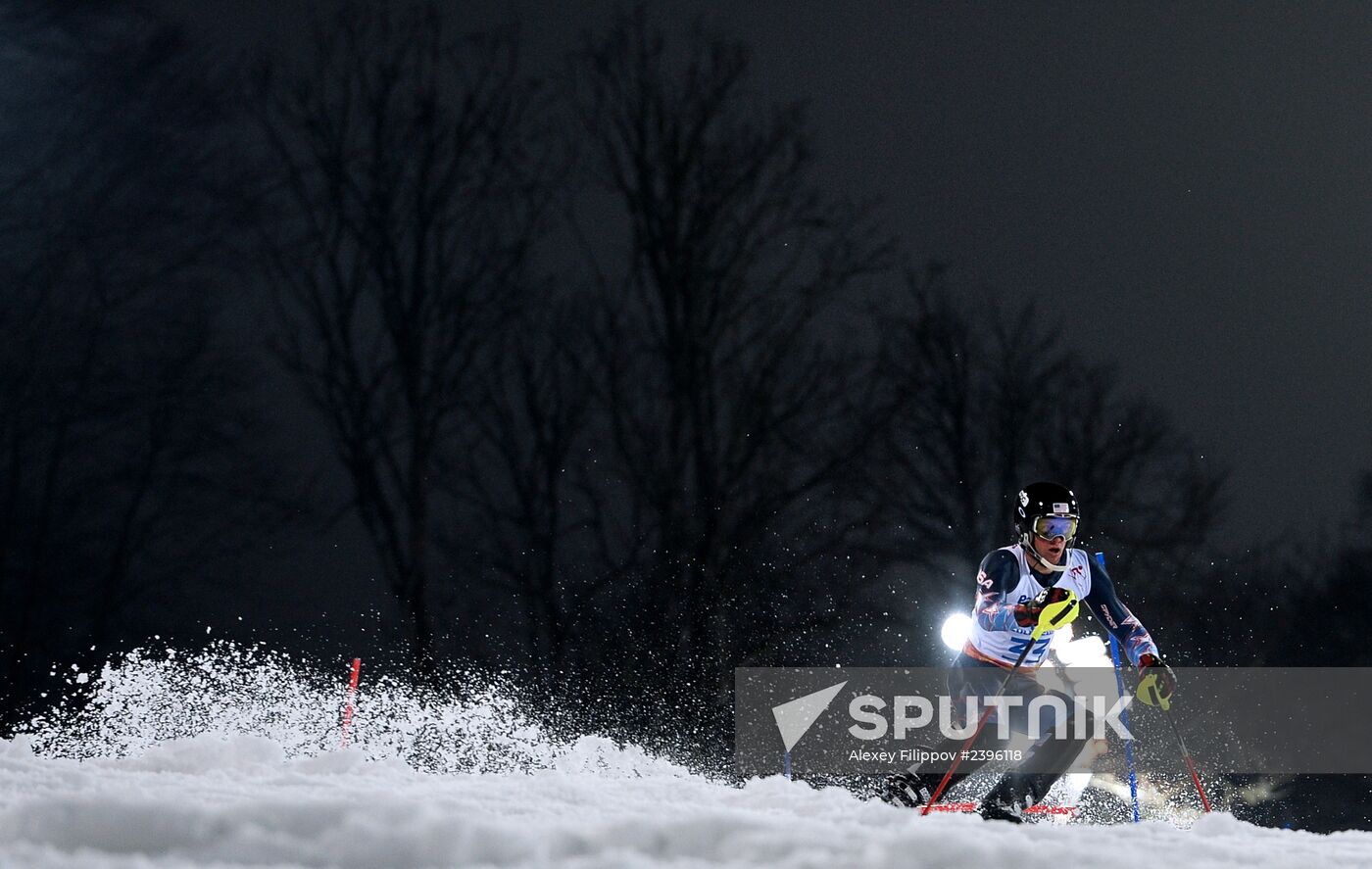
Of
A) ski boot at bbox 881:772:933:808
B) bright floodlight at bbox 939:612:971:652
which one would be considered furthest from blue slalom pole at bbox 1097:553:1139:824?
ski boot at bbox 881:772:933:808

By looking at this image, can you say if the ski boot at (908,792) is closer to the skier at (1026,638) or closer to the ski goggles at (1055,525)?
the skier at (1026,638)

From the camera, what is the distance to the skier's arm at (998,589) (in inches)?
211

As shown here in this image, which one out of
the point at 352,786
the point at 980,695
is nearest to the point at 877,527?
the point at 980,695

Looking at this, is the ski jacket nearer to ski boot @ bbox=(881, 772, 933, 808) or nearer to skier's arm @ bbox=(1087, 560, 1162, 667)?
skier's arm @ bbox=(1087, 560, 1162, 667)

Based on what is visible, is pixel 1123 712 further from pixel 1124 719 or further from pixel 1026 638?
pixel 1026 638

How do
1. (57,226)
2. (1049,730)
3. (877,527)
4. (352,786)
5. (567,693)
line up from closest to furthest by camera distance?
(352,786) < (1049,730) < (57,226) < (567,693) < (877,527)

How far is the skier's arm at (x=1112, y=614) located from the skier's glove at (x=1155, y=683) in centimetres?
12

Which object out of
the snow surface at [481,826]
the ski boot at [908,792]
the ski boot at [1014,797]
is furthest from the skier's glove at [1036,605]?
the snow surface at [481,826]

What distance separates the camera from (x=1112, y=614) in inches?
221

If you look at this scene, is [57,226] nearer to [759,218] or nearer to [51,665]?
[51,665]

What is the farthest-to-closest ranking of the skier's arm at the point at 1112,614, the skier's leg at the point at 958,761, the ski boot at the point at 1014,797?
the skier's arm at the point at 1112,614
the skier's leg at the point at 958,761
the ski boot at the point at 1014,797

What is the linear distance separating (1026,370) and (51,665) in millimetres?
12735

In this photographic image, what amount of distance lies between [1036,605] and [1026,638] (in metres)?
0.16

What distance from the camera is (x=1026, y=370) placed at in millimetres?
17281
